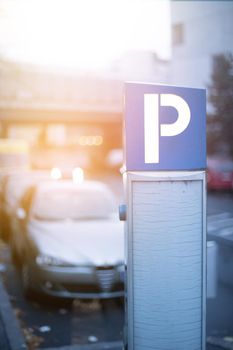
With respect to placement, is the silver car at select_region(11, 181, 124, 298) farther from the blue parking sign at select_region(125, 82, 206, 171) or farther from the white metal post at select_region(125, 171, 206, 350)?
the blue parking sign at select_region(125, 82, 206, 171)

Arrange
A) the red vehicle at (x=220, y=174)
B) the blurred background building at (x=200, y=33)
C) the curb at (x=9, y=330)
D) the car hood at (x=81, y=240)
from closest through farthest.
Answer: the curb at (x=9, y=330), the car hood at (x=81, y=240), the blurred background building at (x=200, y=33), the red vehicle at (x=220, y=174)

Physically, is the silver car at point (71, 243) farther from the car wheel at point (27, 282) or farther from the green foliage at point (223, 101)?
the green foliage at point (223, 101)

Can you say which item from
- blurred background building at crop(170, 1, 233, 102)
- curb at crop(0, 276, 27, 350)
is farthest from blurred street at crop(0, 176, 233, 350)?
blurred background building at crop(170, 1, 233, 102)

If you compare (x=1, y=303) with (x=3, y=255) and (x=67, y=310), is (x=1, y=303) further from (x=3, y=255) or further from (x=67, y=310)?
(x=3, y=255)

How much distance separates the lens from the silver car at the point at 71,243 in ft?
21.0

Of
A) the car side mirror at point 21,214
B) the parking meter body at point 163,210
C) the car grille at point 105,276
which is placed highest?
the parking meter body at point 163,210

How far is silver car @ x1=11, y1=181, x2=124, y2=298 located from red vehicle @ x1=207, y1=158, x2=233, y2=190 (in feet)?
40.2

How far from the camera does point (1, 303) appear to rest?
617cm

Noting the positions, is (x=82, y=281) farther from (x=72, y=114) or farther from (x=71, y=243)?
(x=72, y=114)

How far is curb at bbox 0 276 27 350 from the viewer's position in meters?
4.91

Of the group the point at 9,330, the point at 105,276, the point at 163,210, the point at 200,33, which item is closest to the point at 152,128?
the point at 163,210

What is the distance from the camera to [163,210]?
3.59m

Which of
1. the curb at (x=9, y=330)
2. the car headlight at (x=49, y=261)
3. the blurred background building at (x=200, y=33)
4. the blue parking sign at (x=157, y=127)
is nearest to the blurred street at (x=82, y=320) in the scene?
the curb at (x=9, y=330)

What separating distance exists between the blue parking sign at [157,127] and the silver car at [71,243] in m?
2.98
